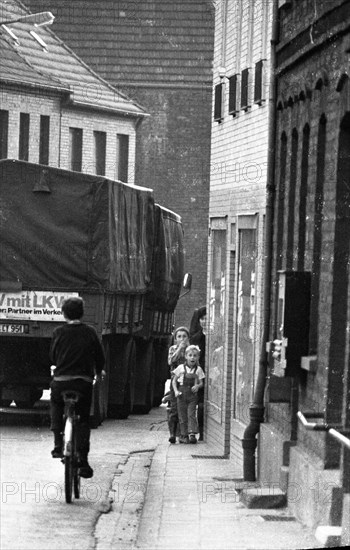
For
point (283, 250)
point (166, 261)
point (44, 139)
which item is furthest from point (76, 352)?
point (44, 139)

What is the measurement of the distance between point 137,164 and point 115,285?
27669mm

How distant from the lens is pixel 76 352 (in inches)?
497

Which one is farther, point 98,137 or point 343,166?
point 98,137

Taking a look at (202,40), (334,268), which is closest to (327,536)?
(334,268)

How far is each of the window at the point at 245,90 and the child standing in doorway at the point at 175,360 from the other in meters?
3.76

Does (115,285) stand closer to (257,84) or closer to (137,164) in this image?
(257,84)

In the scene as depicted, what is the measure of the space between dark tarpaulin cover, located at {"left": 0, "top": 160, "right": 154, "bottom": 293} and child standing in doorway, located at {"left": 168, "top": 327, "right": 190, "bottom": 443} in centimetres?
113

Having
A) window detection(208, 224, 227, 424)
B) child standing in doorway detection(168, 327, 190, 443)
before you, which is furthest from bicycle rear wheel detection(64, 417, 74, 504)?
child standing in doorway detection(168, 327, 190, 443)

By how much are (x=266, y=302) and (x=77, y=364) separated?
9.12ft

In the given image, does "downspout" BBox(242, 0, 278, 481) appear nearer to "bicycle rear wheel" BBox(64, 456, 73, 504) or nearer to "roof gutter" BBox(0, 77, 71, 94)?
"bicycle rear wheel" BBox(64, 456, 73, 504)

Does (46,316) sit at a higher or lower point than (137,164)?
lower

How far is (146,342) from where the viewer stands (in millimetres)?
24812

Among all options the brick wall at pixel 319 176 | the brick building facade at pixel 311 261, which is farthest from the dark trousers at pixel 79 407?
the brick wall at pixel 319 176

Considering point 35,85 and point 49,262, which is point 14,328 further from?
point 35,85
